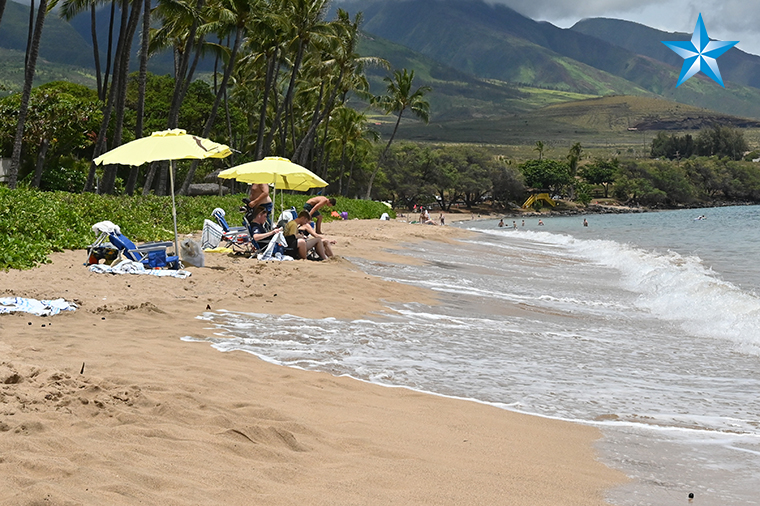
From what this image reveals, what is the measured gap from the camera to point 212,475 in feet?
10.8

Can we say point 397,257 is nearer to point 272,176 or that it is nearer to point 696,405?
point 272,176

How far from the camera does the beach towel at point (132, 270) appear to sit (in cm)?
943

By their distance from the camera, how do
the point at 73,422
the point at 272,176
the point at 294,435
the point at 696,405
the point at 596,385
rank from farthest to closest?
1. the point at 272,176
2. the point at 596,385
3. the point at 696,405
4. the point at 294,435
5. the point at 73,422

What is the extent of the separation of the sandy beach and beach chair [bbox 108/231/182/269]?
3.44 metres

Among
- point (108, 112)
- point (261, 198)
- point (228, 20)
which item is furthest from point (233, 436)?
→ point (228, 20)

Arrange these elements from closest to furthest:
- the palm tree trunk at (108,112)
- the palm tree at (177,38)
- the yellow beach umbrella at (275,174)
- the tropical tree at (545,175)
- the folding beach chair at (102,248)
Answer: the folding beach chair at (102,248) < the yellow beach umbrella at (275,174) < the palm tree trunk at (108,112) < the palm tree at (177,38) < the tropical tree at (545,175)

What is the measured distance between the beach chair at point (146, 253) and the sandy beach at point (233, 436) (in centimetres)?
344

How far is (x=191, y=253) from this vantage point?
1084 cm

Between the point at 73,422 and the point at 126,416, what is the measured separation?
278mm

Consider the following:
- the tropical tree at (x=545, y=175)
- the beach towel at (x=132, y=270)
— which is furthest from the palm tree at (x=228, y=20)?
the tropical tree at (x=545, y=175)

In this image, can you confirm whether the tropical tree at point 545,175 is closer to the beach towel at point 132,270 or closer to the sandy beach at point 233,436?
the beach towel at point 132,270

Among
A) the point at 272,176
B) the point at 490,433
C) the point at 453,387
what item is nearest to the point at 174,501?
the point at 490,433

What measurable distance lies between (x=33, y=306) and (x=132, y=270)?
303cm

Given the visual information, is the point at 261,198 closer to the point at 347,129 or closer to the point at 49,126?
the point at 49,126
